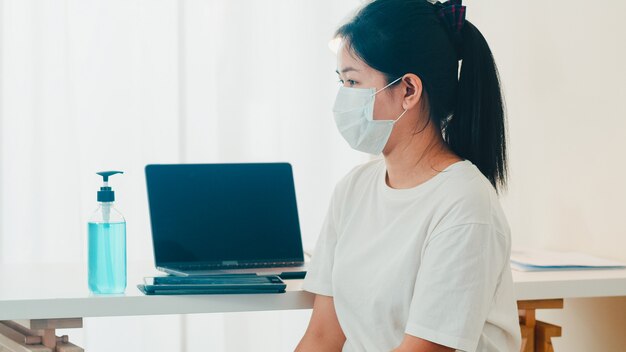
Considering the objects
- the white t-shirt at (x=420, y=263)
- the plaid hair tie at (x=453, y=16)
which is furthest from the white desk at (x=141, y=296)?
the plaid hair tie at (x=453, y=16)

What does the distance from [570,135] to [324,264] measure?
862 mm

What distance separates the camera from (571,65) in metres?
1.96

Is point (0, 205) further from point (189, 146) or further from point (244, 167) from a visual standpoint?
point (244, 167)

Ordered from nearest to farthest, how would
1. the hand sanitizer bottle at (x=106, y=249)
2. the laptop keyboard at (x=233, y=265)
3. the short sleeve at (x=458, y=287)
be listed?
the short sleeve at (x=458, y=287), the hand sanitizer bottle at (x=106, y=249), the laptop keyboard at (x=233, y=265)

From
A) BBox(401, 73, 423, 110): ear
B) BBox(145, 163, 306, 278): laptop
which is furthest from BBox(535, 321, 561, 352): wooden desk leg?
BBox(401, 73, 423, 110): ear

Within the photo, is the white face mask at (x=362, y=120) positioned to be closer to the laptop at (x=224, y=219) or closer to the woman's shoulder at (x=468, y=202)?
the woman's shoulder at (x=468, y=202)

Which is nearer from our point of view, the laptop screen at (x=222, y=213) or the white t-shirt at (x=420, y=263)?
the white t-shirt at (x=420, y=263)

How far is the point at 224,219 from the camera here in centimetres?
166

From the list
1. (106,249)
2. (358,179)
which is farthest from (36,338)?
(358,179)

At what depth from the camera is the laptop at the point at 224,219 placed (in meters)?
1.62

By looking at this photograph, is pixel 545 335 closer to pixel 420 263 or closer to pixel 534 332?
pixel 534 332

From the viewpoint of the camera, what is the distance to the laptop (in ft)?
5.31

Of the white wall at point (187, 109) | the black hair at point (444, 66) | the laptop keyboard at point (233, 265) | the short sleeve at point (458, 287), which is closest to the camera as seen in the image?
the short sleeve at point (458, 287)

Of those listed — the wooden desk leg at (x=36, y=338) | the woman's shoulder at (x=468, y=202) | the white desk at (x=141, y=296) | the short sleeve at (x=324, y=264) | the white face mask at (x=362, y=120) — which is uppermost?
the white face mask at (x=362, y=120)
